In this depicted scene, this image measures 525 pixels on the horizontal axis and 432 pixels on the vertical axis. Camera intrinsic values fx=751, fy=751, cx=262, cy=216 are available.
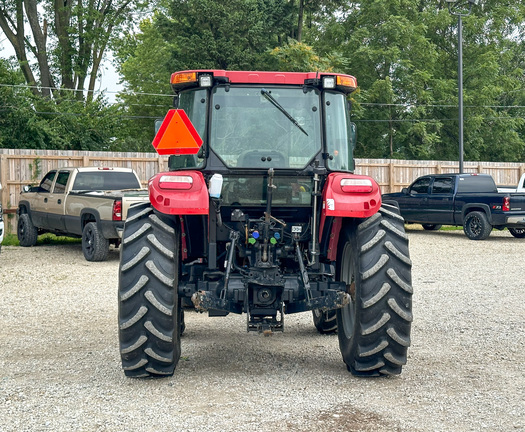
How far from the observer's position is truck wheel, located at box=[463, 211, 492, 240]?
19703mm

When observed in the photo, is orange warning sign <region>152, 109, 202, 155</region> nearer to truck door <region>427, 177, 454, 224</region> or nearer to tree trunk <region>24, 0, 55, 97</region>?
truck door <region>427, 177, 454, 224</region>

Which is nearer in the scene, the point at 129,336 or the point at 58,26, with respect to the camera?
the point at 129,336

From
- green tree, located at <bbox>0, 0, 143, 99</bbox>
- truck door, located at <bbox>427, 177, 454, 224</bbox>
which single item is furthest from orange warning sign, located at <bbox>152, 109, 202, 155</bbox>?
green tree, located at <bbox>0, 0, 143, 99</bbox>

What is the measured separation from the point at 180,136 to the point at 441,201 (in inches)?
633

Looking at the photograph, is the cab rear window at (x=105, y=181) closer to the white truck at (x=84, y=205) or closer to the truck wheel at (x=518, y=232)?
the white truck at (x=84, y=205)

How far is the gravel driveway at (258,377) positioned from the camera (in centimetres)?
498

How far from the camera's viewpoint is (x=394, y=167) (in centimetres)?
2761

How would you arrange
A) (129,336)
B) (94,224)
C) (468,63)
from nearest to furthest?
(129,336)
(94,224)
(468,63)

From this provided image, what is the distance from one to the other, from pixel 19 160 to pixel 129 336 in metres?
16.6

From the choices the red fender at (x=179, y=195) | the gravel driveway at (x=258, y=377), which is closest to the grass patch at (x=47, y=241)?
the gravel driveway at (x=258, y=377)

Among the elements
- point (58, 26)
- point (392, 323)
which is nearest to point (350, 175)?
point (392, 323)

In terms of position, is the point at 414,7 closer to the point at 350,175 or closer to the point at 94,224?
the point at 94,224

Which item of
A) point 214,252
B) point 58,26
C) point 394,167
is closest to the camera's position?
point 214,252

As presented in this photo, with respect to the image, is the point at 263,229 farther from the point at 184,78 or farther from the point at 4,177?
the point at 4,177
